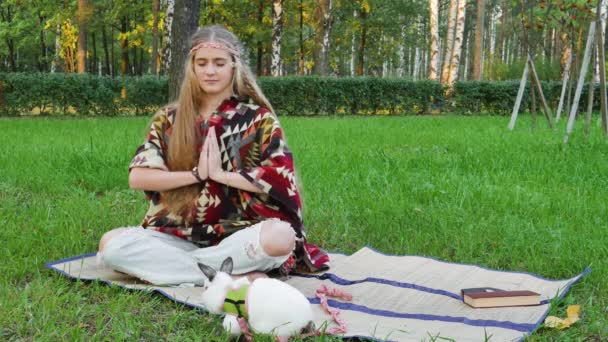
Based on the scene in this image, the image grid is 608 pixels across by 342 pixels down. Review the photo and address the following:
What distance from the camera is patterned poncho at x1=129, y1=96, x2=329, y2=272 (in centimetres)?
321

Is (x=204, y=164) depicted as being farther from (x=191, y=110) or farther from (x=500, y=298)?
(x=500, y=298)

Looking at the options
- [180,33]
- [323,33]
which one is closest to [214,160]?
[180,33]

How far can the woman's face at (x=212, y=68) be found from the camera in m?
3.22

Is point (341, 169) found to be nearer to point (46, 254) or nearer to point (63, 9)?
point (46, 254)

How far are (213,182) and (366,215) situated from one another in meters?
1.79

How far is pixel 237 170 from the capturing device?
3.24 m

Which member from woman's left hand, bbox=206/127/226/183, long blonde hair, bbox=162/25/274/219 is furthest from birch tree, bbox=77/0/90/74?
woman's left hand, bbox=206/127/226/183

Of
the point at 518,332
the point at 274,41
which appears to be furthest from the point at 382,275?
the point at 274,41

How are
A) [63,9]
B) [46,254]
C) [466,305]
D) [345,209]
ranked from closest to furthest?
[466,305]
[46,254]
[345,209]
[63,9]

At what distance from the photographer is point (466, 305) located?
3.01 metres

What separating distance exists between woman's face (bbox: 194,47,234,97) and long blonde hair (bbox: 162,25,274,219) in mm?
40

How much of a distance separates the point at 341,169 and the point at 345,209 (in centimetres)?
153

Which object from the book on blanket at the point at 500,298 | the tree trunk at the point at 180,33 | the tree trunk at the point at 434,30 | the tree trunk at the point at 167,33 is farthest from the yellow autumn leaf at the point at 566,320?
the tree trunk at the point at 434,30

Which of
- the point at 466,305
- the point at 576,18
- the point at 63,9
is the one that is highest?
the point at 63,9
